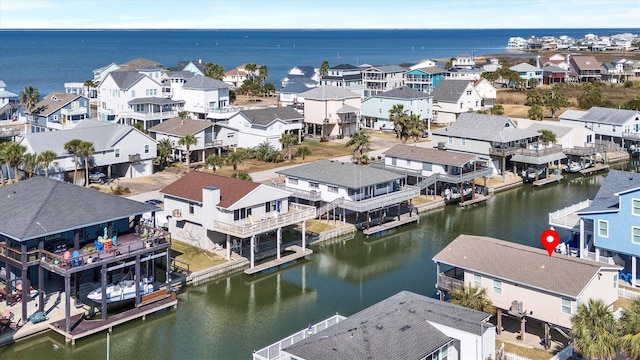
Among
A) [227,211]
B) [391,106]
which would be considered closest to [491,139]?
[391,106]

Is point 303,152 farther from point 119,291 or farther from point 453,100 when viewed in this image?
point 119,291

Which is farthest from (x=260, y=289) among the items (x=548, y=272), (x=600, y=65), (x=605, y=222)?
(x=600, y=65)

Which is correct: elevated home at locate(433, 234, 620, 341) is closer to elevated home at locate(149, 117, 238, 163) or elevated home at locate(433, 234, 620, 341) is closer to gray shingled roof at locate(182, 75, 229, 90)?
elevated home at locate(149, 117, 238, 163)

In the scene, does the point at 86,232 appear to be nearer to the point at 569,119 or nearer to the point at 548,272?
the point at 548,272

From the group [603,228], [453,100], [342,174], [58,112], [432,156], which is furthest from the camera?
[453,100]

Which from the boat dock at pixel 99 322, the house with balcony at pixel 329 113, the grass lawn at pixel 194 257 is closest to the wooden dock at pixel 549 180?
the house with balcony at pixel 329 113

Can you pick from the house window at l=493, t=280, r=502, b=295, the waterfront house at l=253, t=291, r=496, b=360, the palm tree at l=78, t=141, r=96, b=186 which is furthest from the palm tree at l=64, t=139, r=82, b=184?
the house window at l=493, t=280, r=502, b=295
